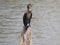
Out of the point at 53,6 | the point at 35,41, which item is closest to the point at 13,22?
the point at 35,41

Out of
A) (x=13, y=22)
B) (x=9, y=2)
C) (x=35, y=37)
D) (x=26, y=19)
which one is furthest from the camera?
(x=9, y=2)

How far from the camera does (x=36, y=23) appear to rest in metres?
9.68

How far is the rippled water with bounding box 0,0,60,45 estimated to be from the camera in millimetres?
7847

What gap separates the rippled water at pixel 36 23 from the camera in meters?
7.85

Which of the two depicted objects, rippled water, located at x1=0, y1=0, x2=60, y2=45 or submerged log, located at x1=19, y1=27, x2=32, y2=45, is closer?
submerged log, located at x1=19, y1=27, x2=32, y2=45

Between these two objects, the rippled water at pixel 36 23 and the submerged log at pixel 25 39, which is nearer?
the submerged log at pixel 25 39

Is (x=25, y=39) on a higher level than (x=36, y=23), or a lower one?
higher

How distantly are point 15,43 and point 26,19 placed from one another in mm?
2933

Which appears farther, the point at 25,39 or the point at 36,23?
the point at 36,23

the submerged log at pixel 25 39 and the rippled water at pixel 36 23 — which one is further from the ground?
the submerged log at pixel 25 39

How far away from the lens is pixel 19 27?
8.99 meters

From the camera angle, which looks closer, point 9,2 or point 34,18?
point 34,18

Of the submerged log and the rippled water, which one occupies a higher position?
the submerged log

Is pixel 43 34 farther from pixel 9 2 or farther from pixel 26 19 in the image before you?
pixel 9 2
